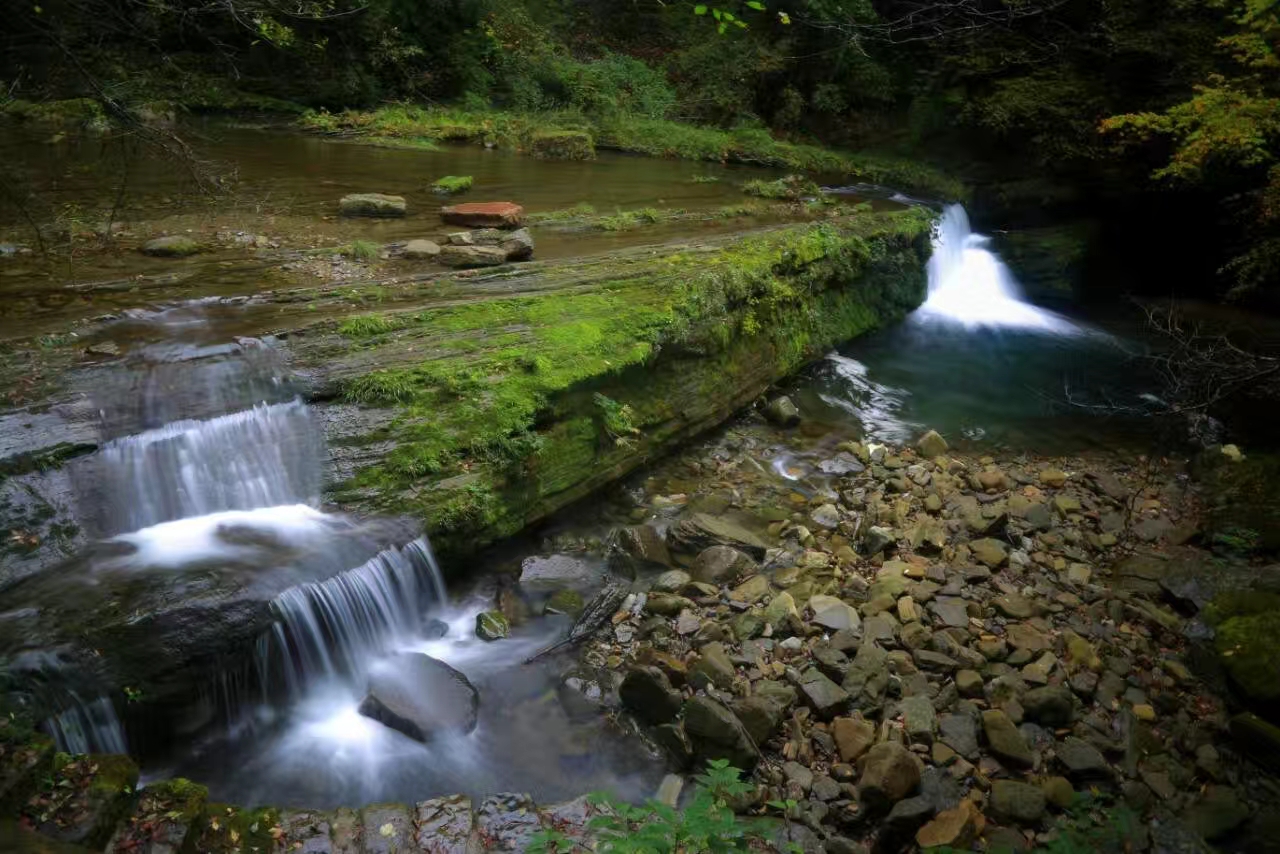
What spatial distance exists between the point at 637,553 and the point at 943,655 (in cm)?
240

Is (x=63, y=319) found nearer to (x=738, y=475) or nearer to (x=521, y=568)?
(x=521, y=568)

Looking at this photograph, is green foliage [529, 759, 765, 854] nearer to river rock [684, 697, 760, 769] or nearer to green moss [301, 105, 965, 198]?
river rock [684, 697, 760, 769]

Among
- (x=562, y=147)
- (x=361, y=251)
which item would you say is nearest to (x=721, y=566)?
(x=361, y=251)

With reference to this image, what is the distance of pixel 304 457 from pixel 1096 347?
10941 millimetres

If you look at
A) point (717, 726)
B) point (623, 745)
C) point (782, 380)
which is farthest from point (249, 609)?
point (782, 380)

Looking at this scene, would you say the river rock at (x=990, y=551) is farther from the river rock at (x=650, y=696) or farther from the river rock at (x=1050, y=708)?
the river rock at (x=650, y=696)

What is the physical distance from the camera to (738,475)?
25.5 ft

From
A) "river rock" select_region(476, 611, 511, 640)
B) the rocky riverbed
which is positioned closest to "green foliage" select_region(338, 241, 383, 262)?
the rocky riverbed

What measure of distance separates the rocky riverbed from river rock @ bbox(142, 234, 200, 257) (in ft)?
17.9

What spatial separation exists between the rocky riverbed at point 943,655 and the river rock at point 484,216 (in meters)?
4.02

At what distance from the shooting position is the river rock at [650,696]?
4.86 meters

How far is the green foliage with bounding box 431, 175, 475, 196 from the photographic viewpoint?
12.1 meters

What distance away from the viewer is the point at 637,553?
644 cm

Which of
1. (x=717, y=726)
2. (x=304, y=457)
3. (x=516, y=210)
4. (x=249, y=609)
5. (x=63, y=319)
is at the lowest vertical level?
(x=717, y=726)
